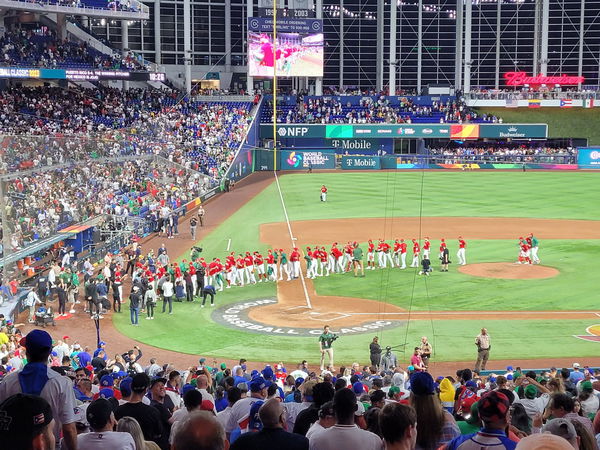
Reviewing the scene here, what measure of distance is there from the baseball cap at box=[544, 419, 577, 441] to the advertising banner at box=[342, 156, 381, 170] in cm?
6907

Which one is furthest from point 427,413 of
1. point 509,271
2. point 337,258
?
→ point 509,271

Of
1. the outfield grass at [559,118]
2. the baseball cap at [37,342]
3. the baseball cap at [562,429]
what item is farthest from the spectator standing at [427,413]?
the outfield grass at [559,118]

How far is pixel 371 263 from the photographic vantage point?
34281 mm

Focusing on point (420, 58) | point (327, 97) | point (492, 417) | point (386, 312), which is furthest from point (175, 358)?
point (420, 58)

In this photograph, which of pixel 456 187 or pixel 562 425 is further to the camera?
pixel 456 187

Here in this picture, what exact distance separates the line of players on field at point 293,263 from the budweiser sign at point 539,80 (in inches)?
1949

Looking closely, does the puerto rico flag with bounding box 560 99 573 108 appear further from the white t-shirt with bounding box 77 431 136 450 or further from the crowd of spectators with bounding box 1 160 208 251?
the white t-shirt with bounding box 77 431 136 450

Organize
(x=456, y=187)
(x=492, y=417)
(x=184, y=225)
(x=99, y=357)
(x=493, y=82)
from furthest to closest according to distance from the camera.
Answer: (x=493, y=82) < (x=456, y=187) < (x=184, y=225) < (x=99, y=357) < (x=492, y=417)

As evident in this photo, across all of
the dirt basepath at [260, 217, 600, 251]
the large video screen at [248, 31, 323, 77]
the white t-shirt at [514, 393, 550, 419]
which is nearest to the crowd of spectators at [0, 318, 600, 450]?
the white t-shirt at [514, 393, 550, 419]

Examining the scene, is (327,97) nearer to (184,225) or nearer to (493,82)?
(493,82)

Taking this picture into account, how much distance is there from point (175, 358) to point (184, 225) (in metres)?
22.1

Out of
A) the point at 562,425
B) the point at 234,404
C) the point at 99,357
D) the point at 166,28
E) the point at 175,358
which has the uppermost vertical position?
the point at 166,28

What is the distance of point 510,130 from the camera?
254 feet

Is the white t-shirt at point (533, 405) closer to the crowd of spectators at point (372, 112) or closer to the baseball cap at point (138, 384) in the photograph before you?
the baseball cap at point (138, 384)
